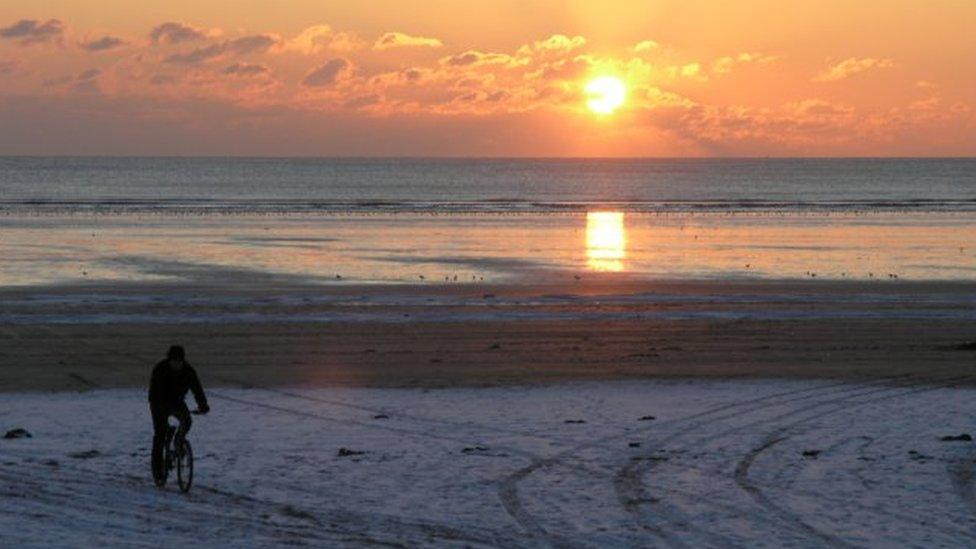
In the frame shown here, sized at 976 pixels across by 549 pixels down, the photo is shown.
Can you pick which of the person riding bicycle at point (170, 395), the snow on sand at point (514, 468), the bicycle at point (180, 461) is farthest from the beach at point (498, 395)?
the person riding bicycle at point (170, 395)

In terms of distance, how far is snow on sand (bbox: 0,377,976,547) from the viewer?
14828 mm

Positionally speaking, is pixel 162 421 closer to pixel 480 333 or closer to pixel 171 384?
pixel 171 384

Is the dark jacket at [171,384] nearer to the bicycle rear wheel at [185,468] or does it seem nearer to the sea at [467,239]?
the bicycle rear wheel at [185,468]

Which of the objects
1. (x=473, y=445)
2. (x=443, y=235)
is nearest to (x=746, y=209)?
(x=443, y=235)

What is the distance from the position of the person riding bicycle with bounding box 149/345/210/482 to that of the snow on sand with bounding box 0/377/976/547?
25.5 inches

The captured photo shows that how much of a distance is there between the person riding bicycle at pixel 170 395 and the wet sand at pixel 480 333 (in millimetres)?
8368

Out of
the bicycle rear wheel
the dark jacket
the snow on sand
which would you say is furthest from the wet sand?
the bicycle rear wheel

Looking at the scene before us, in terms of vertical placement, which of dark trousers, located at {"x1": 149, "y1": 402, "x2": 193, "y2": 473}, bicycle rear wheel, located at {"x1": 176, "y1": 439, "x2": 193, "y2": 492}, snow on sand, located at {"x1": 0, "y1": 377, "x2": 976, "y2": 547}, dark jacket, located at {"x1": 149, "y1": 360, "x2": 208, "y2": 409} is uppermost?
dark jacket, located at {"x1": 149, "y1": 360, "x2": 208, "y2": 409}

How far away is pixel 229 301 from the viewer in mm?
37438

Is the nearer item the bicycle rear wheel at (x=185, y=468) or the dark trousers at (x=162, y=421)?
the bicycle rear wheel at (x=185, y=468)

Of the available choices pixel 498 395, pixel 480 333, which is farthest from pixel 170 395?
pixel 480 333

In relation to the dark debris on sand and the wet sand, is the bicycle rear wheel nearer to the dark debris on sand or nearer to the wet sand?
the dark debris on sand

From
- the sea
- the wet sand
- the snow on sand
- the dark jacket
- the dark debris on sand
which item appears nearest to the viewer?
the snow on sand

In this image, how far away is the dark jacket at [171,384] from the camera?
16484mm
